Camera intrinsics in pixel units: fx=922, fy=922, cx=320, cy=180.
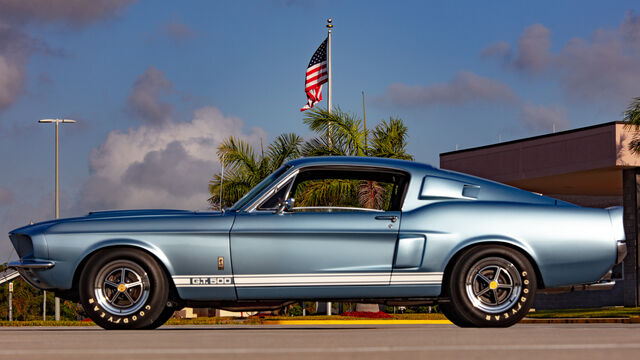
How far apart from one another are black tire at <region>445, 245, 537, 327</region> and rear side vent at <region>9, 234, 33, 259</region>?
371cm

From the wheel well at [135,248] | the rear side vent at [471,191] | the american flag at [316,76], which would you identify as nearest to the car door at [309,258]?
the wheel well at [135,248]

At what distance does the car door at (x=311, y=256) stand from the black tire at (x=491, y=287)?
62 cm

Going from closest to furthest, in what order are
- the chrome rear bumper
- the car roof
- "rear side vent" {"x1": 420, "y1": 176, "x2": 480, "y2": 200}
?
the chrome rear bumper → "rear side vent" {"x1": 420, "y1": 176, "x2": 480, "y2": 200} → the car roof

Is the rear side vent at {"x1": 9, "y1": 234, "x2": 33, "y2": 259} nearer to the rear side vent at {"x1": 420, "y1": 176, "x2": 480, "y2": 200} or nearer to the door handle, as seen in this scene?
the door handle

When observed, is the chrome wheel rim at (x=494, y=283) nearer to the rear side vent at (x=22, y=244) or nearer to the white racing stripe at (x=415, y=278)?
the white racing stripe at (x=415, y=278)

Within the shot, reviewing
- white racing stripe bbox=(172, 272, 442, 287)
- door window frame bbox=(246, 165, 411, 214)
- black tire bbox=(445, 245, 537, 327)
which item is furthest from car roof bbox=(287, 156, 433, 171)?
white racing stripe bbox=(172, 272, 442, 287)

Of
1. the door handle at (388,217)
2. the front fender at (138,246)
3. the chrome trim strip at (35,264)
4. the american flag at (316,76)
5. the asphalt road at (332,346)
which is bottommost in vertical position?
the asphalt road at (332,346)

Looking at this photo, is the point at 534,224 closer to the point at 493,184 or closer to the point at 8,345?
the point at 493,184

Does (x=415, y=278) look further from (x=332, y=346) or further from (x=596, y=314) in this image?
(x=596, y=314)

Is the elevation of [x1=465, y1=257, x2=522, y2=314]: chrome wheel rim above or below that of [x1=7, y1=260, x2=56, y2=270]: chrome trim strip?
below

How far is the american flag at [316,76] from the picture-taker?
3173cm

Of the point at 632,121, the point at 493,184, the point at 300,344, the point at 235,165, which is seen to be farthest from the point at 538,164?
the point at 300,344

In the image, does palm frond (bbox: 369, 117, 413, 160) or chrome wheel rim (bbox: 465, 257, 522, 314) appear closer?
chrome wheel rim (bbox: 465, 257, 522, 314)

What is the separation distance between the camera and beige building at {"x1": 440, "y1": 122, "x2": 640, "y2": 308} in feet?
100
